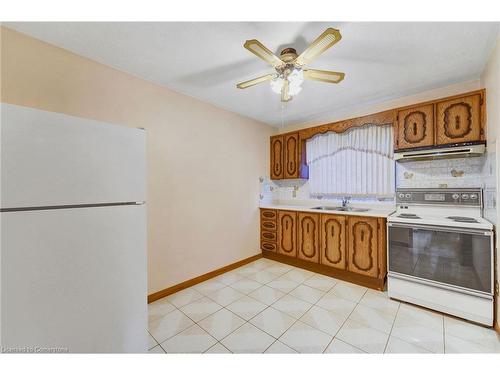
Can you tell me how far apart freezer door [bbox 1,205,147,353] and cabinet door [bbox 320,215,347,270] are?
2243 millimetres

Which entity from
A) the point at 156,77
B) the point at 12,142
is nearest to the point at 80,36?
the point at 156,77

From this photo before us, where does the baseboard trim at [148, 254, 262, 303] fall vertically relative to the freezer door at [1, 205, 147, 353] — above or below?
below

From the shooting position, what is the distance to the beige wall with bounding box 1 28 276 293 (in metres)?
1.57

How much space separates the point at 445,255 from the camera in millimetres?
1935

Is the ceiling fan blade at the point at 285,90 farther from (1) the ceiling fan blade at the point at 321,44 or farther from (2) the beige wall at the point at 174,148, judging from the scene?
(2) the beige wall at the point at 174,148

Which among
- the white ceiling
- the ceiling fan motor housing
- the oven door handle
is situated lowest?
the oven door handle

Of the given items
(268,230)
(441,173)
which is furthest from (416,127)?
(268,230)

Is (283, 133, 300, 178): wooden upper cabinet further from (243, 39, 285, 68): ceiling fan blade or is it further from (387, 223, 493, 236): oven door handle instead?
(243, 39, 285, 68): ceiling fan blade

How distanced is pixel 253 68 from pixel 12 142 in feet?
5.74

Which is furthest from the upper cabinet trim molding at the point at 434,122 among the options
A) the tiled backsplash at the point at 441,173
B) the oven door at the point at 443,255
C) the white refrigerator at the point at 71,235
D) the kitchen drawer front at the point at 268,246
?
the white refrigerator at the point at 71,235

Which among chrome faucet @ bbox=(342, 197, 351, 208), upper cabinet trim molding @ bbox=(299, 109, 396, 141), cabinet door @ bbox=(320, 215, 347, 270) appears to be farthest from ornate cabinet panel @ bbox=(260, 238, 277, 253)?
upper cabinet trim molding @ bbox=(299, 109, 396, 141)

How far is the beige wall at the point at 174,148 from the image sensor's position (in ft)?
5.14

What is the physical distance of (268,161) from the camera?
374 centimetres
